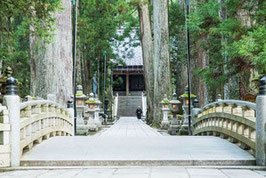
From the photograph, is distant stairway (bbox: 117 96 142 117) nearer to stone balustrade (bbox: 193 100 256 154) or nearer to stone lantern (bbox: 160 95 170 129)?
stone lantern (bbox: 160 95 170 129)

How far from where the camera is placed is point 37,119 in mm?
7945

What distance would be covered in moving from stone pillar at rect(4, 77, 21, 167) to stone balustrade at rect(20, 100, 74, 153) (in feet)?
1.38

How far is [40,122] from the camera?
327 inches

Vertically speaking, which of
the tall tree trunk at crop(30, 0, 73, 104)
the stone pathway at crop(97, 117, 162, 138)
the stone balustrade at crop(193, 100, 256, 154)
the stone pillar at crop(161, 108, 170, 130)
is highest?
the tall tree trunk at crop(30, 0, 73, 104)

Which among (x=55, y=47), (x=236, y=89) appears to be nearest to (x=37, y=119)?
(x=55, y=47)

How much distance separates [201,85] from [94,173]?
654 inches

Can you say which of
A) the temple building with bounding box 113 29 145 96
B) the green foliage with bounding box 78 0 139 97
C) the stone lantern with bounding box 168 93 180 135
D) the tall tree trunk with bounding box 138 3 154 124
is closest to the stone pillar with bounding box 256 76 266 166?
the stone lantern with bounding box 168 93 180 135

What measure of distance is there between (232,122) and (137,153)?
2735 millimetres

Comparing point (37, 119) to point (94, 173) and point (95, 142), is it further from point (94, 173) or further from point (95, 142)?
point (94, 173)

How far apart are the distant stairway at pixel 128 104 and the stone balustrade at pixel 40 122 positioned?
32.1 meters

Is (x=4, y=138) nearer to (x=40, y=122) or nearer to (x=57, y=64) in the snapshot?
(x=40, y=122)

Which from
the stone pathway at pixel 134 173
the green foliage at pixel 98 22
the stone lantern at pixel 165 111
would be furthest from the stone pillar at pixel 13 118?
the green foliage at pixel 98 22

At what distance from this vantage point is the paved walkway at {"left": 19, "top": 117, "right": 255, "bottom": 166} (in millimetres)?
6262

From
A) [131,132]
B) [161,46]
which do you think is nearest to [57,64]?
[131,132]
